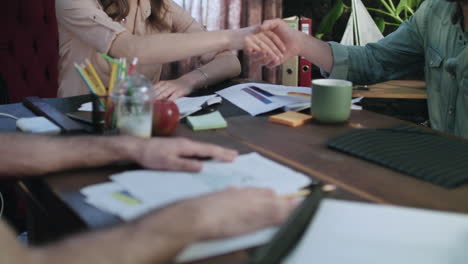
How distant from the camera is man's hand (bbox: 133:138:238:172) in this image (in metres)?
0.73

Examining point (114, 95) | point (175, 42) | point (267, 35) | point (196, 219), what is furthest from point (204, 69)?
point (196, 219)

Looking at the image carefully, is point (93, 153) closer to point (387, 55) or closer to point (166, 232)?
point (166, 232)

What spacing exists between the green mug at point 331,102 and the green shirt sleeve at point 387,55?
0.48 metres

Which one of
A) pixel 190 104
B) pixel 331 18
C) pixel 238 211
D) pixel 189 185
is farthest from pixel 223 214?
pixel 331 18

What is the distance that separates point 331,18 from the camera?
100 inches

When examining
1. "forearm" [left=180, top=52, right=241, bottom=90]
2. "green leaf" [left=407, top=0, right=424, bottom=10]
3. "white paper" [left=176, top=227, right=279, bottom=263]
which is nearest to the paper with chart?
"forearm" [left=180, top=52, right=241, bottom=90]

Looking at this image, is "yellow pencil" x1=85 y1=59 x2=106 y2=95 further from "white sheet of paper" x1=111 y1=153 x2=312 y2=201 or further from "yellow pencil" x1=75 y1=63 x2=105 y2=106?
"white sheet of paper" x1=111 y1=153 x2=312 y2=201

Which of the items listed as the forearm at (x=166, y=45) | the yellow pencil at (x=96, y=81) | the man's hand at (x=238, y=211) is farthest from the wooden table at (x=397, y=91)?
the man's hand at (x=238, y=211)

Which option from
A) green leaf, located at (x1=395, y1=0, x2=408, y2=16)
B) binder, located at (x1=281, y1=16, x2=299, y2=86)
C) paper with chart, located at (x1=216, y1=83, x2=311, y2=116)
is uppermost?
green leaf, located at (x1=395, y1=0, x2=408, y2=16)

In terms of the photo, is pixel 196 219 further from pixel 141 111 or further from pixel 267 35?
pixel 267 35

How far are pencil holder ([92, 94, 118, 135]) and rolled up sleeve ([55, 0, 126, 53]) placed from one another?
2.07 ft

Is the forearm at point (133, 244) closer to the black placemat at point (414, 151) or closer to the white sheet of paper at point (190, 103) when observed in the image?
the black placemat at point (414, 151)

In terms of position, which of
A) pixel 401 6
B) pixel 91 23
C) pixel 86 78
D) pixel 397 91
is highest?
pixel 401 6

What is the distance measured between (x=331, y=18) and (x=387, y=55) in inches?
39.5
